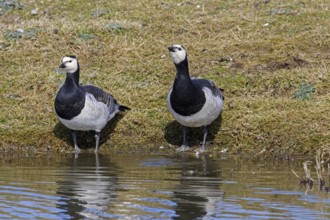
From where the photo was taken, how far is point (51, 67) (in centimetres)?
1642

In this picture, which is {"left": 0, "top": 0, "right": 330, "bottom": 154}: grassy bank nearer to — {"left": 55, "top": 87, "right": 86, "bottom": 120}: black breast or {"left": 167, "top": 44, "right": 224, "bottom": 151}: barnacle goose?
{"left": 167, "top": 44, "right": 224, "bottom": 151}: barnacle goose

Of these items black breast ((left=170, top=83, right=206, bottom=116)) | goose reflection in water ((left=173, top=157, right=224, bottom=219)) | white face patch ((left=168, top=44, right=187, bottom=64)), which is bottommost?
goose reflection in water ((left=173, top=157, right=224, bottom=219))

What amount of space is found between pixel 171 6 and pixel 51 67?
425cm

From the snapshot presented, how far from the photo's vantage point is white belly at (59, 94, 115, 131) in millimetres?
13461

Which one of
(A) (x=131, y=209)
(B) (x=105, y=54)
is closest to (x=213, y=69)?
(B) (x=105, y=54)

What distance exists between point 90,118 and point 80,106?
9.8 inches

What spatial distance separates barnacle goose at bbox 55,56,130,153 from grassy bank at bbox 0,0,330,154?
0.43 metres

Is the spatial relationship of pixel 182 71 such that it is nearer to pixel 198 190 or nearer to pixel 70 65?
A: pixel 70 65

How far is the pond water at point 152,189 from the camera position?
30.4 ft

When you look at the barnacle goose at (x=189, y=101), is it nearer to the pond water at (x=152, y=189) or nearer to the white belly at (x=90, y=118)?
the pond water at (x=152, y=189)

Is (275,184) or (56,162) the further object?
(56,162)

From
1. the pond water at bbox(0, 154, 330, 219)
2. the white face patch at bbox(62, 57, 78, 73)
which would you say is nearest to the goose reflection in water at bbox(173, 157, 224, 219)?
the pond water at bbox(0, 154, 330, 219)

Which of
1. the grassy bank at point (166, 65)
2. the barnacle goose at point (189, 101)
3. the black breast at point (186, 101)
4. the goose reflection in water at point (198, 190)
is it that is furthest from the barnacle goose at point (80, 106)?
the goose reflection in water at point (198, 190)

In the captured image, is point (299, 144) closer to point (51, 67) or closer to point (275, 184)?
point (275, 184)
